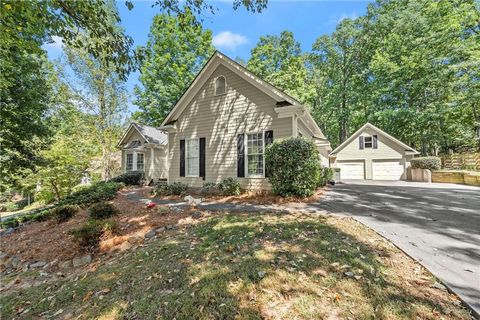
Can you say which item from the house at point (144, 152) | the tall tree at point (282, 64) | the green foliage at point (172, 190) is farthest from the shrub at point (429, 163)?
the house at point (144, 152)

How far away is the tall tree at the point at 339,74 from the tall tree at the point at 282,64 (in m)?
3.64

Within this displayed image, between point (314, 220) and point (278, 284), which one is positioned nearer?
point (278, 284)

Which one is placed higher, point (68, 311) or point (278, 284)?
point (278, 284)

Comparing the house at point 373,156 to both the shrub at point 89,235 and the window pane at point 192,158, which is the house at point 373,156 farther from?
the shrub at point 89,235

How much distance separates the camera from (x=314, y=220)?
5.22m

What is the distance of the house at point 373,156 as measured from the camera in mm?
18078

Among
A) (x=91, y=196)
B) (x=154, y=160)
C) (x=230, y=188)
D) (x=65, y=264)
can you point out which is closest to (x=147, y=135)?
(x=154, y=160)

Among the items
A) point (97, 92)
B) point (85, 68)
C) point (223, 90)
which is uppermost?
point (85, 68)

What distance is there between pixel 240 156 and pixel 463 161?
17755mm

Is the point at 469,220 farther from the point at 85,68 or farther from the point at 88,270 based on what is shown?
the point at 85,68

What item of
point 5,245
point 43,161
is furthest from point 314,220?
point 43,161

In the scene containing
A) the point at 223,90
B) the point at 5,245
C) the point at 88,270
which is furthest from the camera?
the point at 223,90

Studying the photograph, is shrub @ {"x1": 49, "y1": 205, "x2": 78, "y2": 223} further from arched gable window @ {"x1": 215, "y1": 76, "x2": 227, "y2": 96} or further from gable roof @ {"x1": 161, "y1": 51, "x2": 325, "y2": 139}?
arched gable window @ {"x1": 215, "y1": 76, "x2": 227, "y2": 96}

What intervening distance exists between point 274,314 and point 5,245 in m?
8.26
